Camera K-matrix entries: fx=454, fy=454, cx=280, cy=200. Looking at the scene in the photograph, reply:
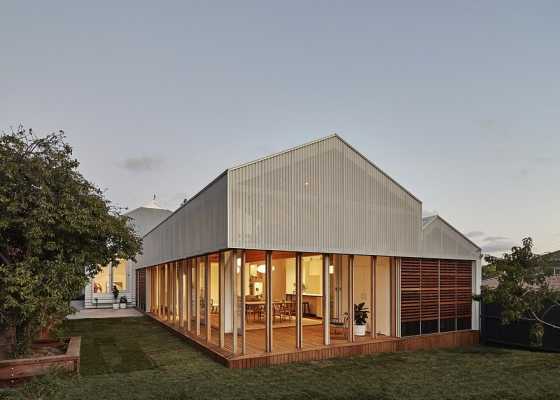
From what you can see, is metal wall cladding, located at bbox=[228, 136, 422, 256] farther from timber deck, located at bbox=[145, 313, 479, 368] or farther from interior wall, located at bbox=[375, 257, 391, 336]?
timber deck, located at bbox=[145, 313, 479, 368]

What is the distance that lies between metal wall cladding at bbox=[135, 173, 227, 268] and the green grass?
2480 millimetres

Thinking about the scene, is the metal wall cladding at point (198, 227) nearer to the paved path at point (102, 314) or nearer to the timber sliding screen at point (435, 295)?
the paved path at point (102, 314)

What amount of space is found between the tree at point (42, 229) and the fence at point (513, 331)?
34.2 feet

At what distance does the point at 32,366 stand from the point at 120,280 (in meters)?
18.8

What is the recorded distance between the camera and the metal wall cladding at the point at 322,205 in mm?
9180

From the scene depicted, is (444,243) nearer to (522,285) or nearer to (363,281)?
(522,285)

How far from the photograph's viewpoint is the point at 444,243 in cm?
1266

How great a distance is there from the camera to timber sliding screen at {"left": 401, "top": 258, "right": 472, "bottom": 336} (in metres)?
11.9

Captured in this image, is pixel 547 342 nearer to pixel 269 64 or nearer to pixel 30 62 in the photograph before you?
pixel 269 64

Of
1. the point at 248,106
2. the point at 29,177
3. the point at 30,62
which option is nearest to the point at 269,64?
the point at 248,106

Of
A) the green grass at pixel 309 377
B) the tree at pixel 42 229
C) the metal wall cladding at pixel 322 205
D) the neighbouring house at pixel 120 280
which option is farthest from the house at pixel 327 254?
the neighbouring house at pixel 120 280

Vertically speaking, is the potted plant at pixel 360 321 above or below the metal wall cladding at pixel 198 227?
below

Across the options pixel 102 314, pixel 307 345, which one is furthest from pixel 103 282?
pixel 307 345

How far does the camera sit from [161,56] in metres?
14.1
